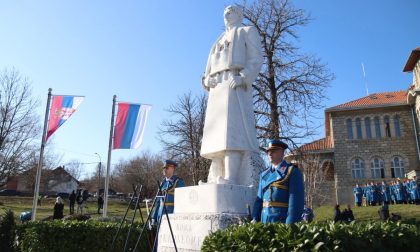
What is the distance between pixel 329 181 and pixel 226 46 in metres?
35.6

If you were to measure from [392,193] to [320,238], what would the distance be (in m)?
27.9

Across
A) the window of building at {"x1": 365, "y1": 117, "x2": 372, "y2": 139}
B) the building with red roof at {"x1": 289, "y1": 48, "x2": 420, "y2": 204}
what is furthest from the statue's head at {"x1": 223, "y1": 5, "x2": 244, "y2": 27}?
the window of building at {"x1": 365, "y1": 117, "x2": 372, "y2": 139}

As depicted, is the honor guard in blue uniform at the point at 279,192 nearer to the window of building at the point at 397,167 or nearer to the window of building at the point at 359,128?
the window of building at the point at 397,167

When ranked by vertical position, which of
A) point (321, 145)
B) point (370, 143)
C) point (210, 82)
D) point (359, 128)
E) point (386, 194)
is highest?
point (359, 128)

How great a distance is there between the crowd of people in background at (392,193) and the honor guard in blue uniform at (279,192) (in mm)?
24133

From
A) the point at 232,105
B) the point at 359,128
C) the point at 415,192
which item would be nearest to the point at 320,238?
the point at 232,105

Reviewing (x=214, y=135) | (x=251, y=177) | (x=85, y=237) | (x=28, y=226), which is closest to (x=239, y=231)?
Result: (x=251, y=177)

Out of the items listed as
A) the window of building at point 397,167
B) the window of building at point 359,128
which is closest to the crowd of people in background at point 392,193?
the window of building at point 397,167

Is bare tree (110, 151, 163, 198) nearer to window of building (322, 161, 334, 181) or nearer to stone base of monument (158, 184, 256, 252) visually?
window of building (322, 161, 334, 181)

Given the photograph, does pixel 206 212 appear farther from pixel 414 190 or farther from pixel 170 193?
pixel 414 190

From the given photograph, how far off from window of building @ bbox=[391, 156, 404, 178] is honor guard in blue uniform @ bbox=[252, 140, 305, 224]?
37.8m

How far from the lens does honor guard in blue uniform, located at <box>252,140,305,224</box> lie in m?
4.18

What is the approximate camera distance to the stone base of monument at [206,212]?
4.96 m

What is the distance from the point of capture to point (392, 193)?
27.3m
